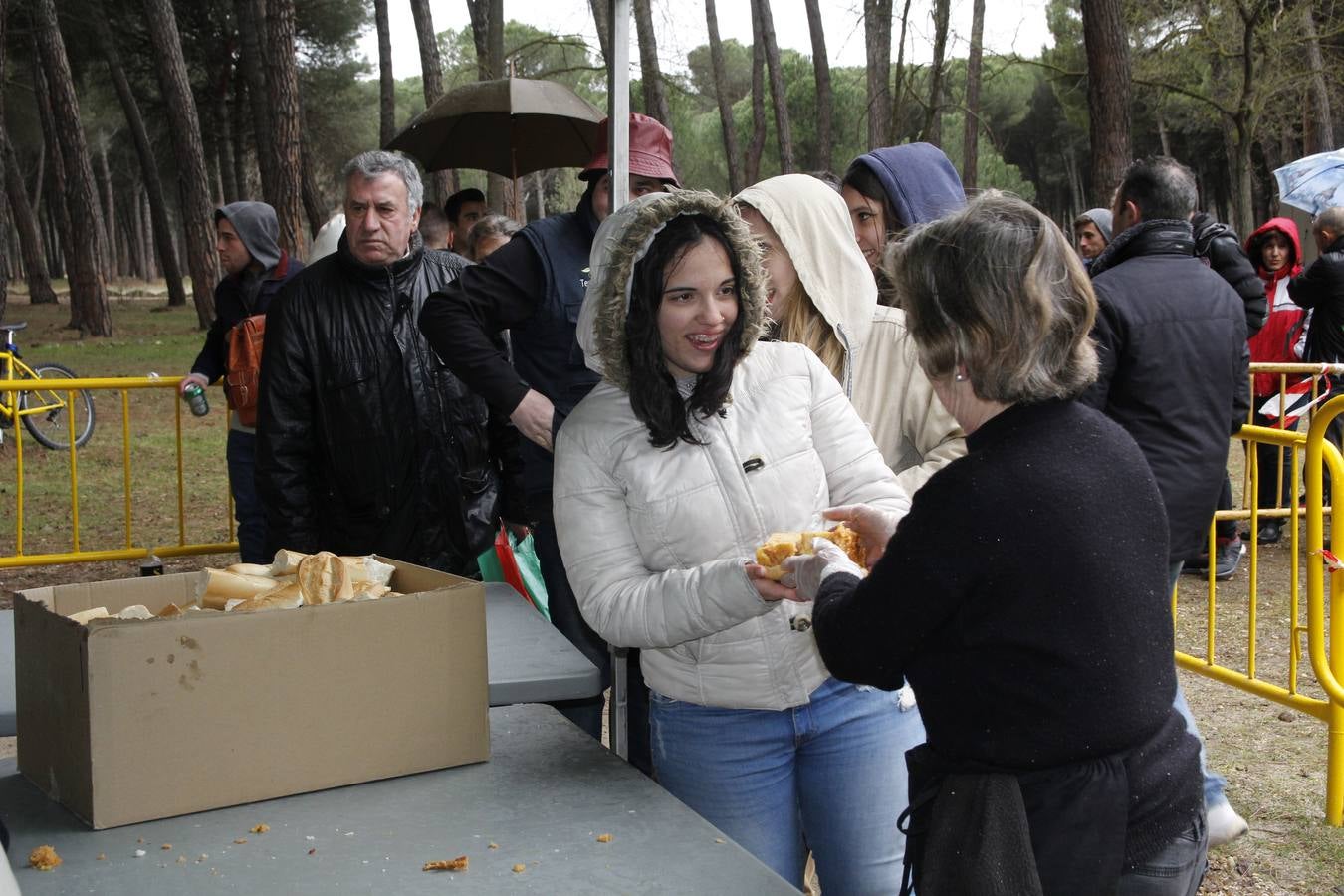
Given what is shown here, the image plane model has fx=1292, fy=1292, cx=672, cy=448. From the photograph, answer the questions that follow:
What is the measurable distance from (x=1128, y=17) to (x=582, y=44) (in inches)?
344

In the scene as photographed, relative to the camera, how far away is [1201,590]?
7219 mm

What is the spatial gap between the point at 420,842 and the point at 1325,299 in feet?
25.7

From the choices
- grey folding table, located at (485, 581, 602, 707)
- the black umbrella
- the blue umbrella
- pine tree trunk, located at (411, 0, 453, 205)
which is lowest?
grey folding table, located at (485, 581, 602, 707)

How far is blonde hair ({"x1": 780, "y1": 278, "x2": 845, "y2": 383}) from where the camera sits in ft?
8.98

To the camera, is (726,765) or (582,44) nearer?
(726,765)

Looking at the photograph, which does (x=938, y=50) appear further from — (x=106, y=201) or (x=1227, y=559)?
(x=106, y=201)

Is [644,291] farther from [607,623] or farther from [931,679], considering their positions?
[931,679]

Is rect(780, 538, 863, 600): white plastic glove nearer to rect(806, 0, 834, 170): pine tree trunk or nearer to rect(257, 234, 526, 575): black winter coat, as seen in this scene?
rect(257, 234, 526, 575): black winter coat

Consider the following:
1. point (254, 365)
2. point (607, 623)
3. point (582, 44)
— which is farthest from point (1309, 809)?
point (582, 44)

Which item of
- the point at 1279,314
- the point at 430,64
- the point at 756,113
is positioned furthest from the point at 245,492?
the point at 756,113

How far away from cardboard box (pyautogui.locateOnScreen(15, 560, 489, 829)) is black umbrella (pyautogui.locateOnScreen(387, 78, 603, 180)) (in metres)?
6.87

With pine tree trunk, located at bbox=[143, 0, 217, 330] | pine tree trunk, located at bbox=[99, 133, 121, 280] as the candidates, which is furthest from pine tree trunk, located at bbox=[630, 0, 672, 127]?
pine tree trunk, located at bbox=[99, 133, 121, 280]

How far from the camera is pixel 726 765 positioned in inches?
91.8

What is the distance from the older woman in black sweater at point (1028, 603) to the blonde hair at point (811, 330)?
38.6 inches
